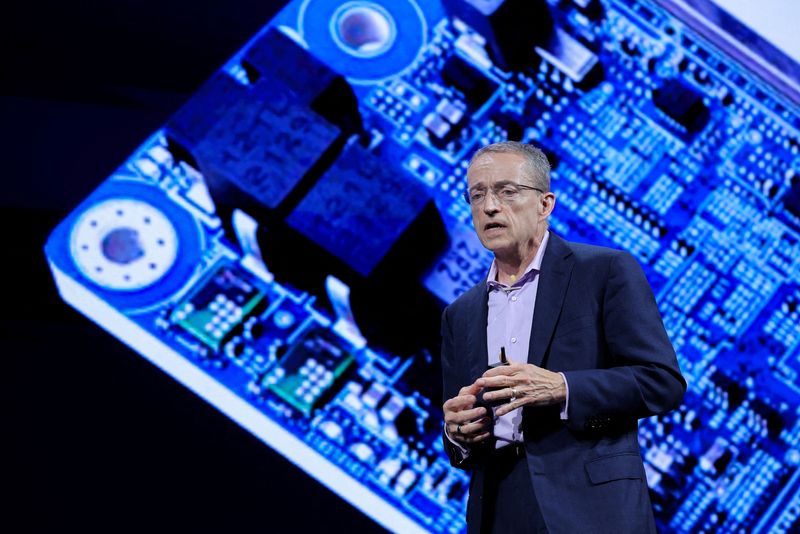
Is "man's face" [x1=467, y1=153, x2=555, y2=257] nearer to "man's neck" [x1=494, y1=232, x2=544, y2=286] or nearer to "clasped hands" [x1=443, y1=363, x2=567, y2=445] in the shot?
"man's neck" [x1=494, y1=232, x2=544, y2=286]

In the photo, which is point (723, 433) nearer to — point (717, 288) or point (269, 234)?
point (717, 288)

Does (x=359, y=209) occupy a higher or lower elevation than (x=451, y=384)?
higher

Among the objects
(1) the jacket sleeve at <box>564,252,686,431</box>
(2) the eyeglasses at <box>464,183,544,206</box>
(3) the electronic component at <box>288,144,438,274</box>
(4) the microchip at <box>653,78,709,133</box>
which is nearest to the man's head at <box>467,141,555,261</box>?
(2) the eyeglasses at <box>464,183,544,206</box>

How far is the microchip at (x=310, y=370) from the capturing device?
85.3 inches

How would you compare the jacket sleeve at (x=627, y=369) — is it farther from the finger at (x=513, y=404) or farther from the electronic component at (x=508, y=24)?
the electronic component at (x=508, y=24)

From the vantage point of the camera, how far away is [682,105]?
2.48 m

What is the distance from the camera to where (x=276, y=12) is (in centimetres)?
257

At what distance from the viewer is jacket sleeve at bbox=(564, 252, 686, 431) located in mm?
953

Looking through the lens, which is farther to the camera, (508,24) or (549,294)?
(508,24)

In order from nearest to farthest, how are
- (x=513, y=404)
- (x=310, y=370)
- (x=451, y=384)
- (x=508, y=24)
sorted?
(x=513, y=404) < (x=451, y=384) < (x=310, y=370) < (x=508, y=24)

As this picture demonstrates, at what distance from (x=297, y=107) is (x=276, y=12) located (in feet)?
1.45

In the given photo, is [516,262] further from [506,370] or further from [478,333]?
[506,370]

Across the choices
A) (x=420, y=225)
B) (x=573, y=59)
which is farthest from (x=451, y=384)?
(x=573, y=59)

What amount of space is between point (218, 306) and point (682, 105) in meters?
1.50
